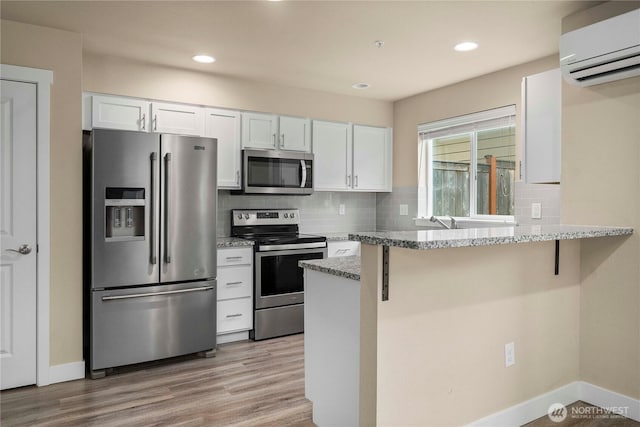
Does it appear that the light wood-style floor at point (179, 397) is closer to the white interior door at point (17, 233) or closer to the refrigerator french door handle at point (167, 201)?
the white interior door at point (17, 233)

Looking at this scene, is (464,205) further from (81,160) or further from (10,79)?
(10,79)

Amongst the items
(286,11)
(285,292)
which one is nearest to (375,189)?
(285,292)

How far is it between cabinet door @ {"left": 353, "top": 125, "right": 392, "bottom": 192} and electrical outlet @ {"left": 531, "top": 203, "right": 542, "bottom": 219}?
1.79 meters

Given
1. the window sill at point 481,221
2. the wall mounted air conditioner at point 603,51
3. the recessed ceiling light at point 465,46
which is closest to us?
the wall mounted air conditioner at point 603,51

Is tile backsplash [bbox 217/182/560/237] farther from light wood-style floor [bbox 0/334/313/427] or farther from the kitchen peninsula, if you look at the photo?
the kitchen peninsula

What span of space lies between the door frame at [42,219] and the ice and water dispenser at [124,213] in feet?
1.21

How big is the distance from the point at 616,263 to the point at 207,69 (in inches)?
133

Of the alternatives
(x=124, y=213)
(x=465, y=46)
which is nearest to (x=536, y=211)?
(x=465, y=46)

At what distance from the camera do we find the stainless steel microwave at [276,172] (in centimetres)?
418

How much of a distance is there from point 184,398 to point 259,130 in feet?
8.16

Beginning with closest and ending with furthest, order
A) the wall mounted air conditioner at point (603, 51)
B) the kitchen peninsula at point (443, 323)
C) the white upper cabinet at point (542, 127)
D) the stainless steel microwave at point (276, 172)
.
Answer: the kitchen peninsula at point (443, 323)
the wall mounted air conditioner at point (603, 51)
the white upper cabinet at point (542, 127)
the stainless steel microwave at point (276, 172)

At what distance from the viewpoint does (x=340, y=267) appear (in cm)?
226

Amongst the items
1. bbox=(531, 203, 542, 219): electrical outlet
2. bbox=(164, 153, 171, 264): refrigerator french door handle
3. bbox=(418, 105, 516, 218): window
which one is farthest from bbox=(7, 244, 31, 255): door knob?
bbox=(531, 203, 542, 219): electrical outlet

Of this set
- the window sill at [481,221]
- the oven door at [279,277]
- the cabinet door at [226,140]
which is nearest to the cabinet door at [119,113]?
the cabinet door at [226,140]
